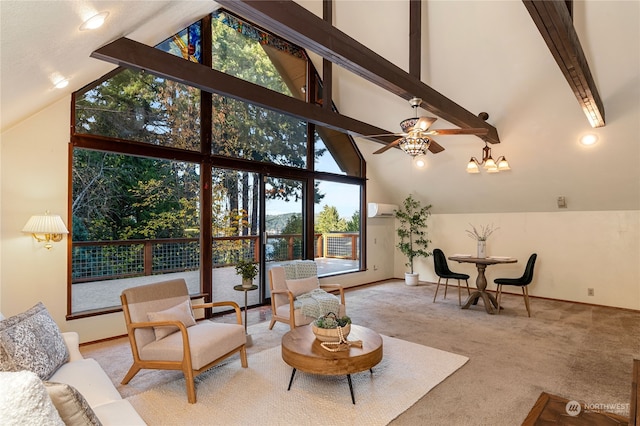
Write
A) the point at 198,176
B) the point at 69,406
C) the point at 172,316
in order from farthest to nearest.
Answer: the point at 198,176, the point at 172,316, the point at 69,406

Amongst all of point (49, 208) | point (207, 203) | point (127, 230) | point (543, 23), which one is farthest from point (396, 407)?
point (127, 230)

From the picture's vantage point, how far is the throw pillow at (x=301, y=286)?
421cm

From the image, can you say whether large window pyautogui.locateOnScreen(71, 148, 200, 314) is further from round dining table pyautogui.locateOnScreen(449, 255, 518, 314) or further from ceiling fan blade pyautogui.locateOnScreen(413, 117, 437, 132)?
round dining table pyautogui.locateOnScreen(449, 255, 518, 314)

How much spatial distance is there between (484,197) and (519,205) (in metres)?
0.60

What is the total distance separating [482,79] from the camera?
15.5 ft

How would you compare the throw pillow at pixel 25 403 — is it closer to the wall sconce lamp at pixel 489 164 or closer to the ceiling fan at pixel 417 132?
the ceiling fan at pixel 417 132

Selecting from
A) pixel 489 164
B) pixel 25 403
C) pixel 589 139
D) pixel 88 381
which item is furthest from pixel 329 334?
pixel 589 139

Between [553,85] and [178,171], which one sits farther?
[178,171]

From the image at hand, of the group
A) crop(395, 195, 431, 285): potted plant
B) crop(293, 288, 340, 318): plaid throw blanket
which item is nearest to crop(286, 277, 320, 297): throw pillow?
crop(293, 288, 340, 318): plaid throw blanket

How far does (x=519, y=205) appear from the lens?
627 centimetres

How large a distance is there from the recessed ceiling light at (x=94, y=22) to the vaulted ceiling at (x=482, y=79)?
0.06m

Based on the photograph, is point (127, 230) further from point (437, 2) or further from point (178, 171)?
point (437, 2)

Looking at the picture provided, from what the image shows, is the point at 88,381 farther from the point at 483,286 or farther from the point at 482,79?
the point at 482,79

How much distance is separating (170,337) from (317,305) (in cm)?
158
